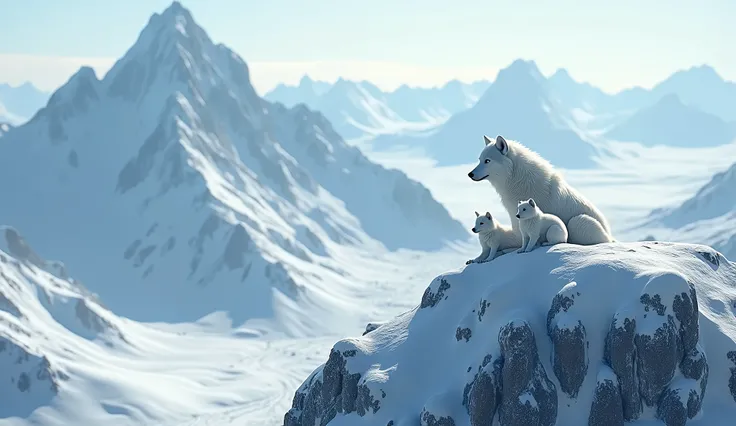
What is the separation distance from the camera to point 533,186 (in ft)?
145

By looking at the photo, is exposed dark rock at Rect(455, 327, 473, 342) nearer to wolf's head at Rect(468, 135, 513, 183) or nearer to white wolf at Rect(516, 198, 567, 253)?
white wolf at Rect(516, 198, 567, 253)

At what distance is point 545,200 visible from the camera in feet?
146

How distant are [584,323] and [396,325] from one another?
13.9 metres

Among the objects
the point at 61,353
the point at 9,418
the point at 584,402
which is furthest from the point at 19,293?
the point at 584,402

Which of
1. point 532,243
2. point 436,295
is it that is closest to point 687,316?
point 532,243

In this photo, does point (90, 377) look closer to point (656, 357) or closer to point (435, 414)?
point (435, 414)

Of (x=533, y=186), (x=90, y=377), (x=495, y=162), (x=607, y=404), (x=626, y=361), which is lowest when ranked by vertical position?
(x=607, y=404)

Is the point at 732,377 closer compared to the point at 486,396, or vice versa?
the point at 486,396

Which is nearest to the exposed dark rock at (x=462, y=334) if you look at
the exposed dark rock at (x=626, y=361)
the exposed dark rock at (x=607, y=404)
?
the exposed dark rock at (x=607, y=404)

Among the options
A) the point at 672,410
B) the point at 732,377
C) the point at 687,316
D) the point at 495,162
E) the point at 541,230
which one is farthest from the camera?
the point at 495,162

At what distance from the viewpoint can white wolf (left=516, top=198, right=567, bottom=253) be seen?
42.8 m

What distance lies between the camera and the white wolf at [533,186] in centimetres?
4378

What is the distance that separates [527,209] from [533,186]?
3703 mm

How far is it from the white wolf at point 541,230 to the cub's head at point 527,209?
19.4 inches
